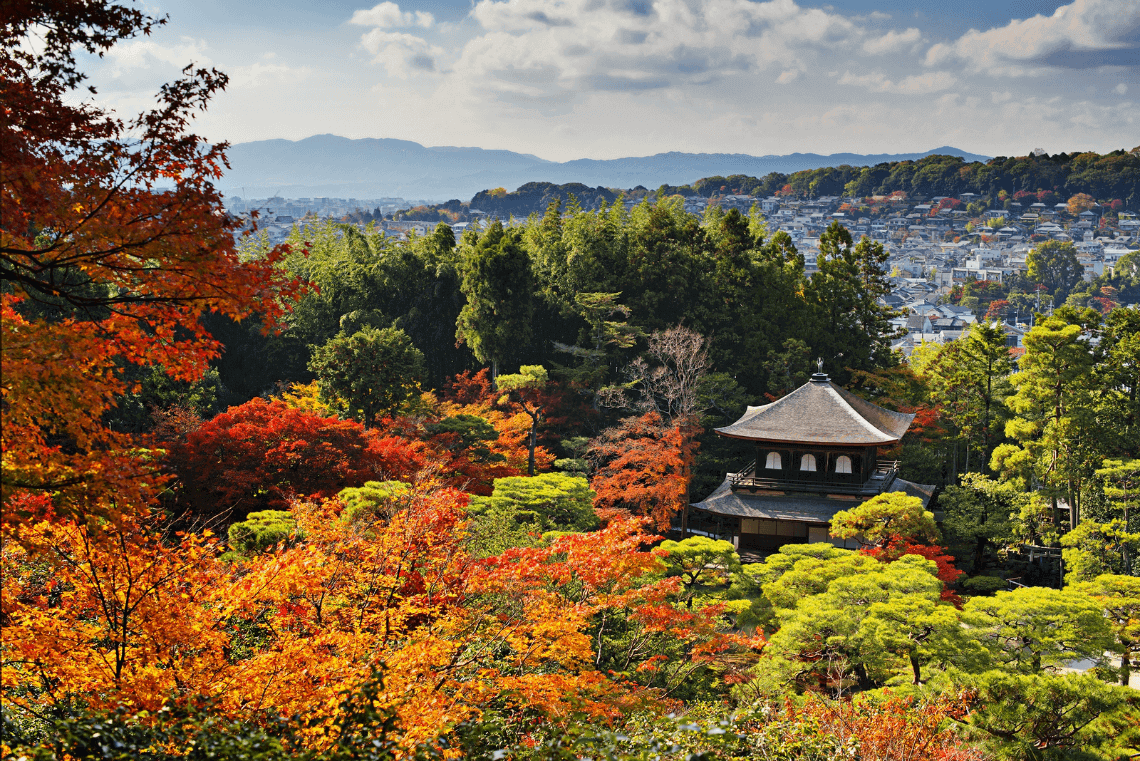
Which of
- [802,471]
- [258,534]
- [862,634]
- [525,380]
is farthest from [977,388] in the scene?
[258,534]

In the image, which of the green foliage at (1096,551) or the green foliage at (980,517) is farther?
the green foliage at (980,517)

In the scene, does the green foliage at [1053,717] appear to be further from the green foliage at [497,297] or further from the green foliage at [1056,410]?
the green foliage at [497,297]

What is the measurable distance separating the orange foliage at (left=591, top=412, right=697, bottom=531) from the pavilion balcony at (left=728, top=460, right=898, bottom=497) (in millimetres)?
1574

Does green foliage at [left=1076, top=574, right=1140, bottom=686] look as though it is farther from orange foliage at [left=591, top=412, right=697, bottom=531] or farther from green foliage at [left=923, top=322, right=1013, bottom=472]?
green foliage at [left=923, top=322, right=1013, bottom=472]

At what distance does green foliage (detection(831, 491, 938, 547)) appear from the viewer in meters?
16.4

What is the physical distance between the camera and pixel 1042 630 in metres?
10.7

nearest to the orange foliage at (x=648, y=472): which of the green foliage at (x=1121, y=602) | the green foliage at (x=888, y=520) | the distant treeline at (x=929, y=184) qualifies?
the green foliage at (x=888, y=520)

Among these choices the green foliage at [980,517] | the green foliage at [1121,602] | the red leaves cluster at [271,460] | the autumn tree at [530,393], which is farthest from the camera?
the autumn tree at [530,393]

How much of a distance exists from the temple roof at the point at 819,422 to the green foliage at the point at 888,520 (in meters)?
3.11

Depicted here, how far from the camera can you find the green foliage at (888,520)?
16375mm

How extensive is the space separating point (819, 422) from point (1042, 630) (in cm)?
1007

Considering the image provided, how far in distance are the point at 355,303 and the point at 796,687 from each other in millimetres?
22559

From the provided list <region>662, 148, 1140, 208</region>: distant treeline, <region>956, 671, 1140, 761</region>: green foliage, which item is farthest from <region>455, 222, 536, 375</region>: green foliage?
<region>662, 148, 1140, 208</region>: distant treeline

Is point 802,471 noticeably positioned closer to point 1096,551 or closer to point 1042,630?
point 1096,551
